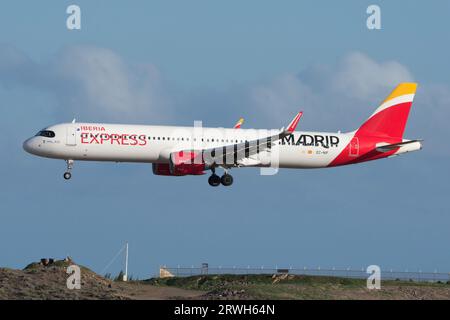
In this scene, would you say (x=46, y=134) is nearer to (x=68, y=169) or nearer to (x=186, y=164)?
(x=68, y=169)

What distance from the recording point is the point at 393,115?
89.7 meters

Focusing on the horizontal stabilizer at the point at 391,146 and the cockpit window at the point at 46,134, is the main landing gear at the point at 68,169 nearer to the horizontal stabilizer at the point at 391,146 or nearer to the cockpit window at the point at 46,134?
the cockpit window at the point at 46,134

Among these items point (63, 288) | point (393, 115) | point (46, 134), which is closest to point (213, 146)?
point (46, 134)

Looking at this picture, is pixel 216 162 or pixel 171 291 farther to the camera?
pixel 216 162

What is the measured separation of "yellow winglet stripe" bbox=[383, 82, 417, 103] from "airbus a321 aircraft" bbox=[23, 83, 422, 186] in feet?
12.6

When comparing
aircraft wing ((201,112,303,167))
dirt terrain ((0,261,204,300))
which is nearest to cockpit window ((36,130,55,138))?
aircraft wing ((201,112,303,167))

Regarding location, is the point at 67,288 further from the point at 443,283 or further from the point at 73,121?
the point at 443,283

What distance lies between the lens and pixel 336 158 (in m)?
86.0

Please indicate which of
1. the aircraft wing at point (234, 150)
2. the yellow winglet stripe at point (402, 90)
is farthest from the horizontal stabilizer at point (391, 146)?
the aircraft wing at point (234, 150)

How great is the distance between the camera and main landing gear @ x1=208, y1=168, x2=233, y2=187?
81562mm
